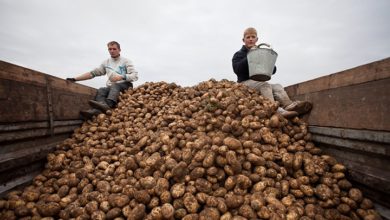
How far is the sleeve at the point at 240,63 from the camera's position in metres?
4.31

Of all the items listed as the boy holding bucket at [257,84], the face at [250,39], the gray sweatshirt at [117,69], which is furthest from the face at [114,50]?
the face at [250,39]

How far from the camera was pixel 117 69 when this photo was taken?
5.09 metres

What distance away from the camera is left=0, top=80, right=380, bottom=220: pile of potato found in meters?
1.89

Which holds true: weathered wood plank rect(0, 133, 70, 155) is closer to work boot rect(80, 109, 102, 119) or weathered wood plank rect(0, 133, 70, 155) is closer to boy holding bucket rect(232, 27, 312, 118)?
work boot rect(80, 109, 102, 119)

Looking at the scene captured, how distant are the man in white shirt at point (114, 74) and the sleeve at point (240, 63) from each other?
2.61 m

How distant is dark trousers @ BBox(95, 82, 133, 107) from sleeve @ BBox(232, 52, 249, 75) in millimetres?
2823

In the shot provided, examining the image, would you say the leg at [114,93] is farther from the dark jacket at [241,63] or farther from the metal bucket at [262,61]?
the metal bucket at [262,61]

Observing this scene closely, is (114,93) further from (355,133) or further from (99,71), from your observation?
(355,133)

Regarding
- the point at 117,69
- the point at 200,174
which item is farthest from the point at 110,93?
the point at 200,174

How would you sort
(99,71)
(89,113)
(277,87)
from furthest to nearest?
(99,71) < (277,87) < (89,113)

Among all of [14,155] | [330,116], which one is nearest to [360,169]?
[330,116]

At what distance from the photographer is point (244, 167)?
7.34 ft

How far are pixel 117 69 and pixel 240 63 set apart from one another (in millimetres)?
3152

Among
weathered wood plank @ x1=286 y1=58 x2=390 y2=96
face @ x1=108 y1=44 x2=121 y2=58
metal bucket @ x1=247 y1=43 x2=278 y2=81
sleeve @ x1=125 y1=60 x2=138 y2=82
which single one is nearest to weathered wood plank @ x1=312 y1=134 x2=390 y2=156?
weathered wood plank @ x1=286 y1=58 x2=390 y2=96
